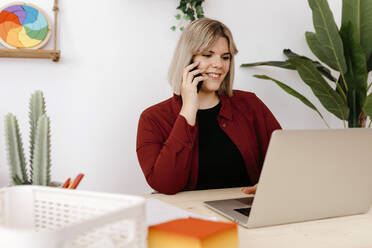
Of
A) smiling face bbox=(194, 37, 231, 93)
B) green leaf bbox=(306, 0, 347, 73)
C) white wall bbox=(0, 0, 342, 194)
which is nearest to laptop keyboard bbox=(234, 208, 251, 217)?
smiling face bbox=(194, 37, 231, 93)

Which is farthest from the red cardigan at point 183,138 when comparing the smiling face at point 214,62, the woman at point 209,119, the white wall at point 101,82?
the white wall at point 101,82

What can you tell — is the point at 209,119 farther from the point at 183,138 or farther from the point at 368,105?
the point at 368,105

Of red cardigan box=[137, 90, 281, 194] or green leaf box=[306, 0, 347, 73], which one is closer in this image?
red cardigan box=[137, 90, 281, 194]

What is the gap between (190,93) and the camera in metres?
1.69

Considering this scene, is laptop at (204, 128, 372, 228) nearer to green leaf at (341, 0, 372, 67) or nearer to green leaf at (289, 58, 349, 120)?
green leaf at (289, 58, 349, 120)

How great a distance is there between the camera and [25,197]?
1.95 ft

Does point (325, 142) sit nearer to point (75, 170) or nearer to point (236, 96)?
point (236, 96)

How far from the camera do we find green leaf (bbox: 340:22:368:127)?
83.6 inches

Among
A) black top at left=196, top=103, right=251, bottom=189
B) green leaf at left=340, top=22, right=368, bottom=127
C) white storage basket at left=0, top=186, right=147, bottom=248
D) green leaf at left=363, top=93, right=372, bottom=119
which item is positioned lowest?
black top at left=196, top=103, right=251, bottom=189

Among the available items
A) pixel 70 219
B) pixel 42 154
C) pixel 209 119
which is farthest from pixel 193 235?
pixel 209 119

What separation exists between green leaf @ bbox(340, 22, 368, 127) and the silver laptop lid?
1.32 meters

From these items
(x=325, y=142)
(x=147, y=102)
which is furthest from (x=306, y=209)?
(x=147, y=102)

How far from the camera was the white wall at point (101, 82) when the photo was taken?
1.98m

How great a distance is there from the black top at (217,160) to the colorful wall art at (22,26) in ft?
3.02
